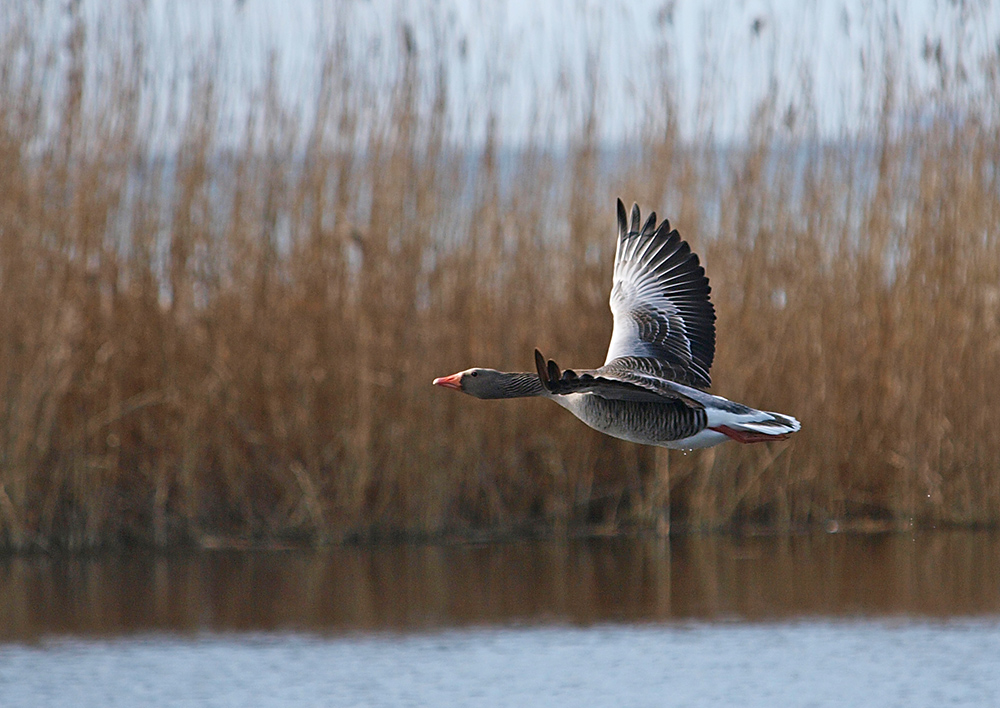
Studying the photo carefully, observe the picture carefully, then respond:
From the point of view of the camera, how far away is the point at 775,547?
10523 millimetres

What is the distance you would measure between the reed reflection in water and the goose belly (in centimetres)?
529

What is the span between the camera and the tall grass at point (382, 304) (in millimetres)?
9508

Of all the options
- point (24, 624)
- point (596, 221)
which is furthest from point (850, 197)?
point (24, 624)

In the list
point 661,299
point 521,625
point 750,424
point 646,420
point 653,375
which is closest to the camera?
point 750,424

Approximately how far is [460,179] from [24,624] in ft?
12.7

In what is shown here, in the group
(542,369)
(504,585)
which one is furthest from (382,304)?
(542,369)

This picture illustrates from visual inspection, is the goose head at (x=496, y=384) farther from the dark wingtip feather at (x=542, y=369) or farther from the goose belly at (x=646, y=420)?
the dark wingtip feather at (x=542, y=369)

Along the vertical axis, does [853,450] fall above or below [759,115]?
below

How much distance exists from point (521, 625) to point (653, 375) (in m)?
5.13

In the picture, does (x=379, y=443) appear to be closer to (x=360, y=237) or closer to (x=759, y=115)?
(x=360, y=237)

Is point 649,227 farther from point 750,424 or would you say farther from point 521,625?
point 521,625

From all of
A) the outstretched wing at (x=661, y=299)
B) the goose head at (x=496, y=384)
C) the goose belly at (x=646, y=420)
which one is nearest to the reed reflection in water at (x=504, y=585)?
the outstretched wing at (x=661, y=299)

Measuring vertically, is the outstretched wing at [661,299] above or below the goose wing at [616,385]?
above

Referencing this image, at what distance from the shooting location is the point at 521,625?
947cm
